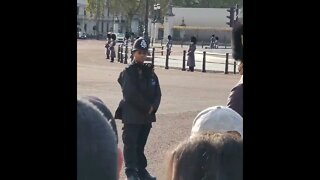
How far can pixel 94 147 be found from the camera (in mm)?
1007

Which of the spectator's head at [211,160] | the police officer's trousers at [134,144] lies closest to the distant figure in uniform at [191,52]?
the police officer's trousers at [134,144]

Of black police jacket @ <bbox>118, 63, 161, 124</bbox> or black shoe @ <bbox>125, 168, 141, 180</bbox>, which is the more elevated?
black police jacket @ <bbox>118, 63, 161, 124</bbox>

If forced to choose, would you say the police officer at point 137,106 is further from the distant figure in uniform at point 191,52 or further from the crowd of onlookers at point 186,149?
the distant figure in uniform at point 191,52

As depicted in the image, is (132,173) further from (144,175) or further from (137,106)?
(137,106)

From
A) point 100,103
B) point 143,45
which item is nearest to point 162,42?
point 143,45

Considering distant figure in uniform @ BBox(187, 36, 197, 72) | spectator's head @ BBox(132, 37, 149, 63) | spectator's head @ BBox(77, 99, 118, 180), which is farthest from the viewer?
distant figure in uniform @ BBox(187, 36, 197, 72)

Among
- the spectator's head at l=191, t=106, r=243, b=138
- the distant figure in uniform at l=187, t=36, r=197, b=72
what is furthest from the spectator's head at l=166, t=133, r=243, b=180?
the distant figure in uniform at l=187, t=36, r=197, b=72

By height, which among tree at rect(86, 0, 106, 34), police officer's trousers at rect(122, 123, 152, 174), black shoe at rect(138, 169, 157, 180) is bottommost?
black shoe at rect(138, 169, 157, 180)

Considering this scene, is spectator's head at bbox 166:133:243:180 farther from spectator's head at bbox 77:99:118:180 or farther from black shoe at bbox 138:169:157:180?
black shoe at bbox 138:169:157:180

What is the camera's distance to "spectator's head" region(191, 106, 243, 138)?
127 centimetres

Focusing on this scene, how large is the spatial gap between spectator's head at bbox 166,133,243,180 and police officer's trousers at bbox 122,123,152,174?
106 inches
